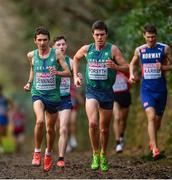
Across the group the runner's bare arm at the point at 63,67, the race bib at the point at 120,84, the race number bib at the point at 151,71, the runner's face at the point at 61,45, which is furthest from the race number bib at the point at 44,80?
the race bib at the point at 120,84

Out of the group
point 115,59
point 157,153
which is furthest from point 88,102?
point 157,153

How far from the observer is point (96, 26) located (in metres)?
13.7

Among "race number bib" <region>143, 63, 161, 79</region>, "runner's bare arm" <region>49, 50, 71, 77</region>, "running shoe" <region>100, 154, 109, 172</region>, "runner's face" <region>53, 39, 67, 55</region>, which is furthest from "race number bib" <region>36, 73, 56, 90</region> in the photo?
"race number bib" <region>143, 63, 161, 79</region>

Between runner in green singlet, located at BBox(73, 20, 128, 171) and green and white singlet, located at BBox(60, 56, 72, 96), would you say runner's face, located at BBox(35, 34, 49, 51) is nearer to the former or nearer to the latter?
runner in green singlet, located at BBox(73, 20, 128, 171)

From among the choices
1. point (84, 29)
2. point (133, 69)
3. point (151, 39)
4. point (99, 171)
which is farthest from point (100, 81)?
point (84, 29)

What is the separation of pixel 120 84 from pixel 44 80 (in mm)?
5192

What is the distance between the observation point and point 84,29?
30.6m

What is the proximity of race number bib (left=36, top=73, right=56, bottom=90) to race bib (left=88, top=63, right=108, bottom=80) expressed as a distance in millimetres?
656

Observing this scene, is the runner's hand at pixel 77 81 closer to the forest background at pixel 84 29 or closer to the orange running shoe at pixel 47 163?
the orange running shoe at pixel 47 163

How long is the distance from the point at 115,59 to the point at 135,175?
1970mm

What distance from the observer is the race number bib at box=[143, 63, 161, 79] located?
606 inches

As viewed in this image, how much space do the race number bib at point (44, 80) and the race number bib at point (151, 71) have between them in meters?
2.16

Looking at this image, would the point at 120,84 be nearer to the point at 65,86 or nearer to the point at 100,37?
the point at 65,86

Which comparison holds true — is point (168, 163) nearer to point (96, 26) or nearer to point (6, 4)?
point (96, 26)
